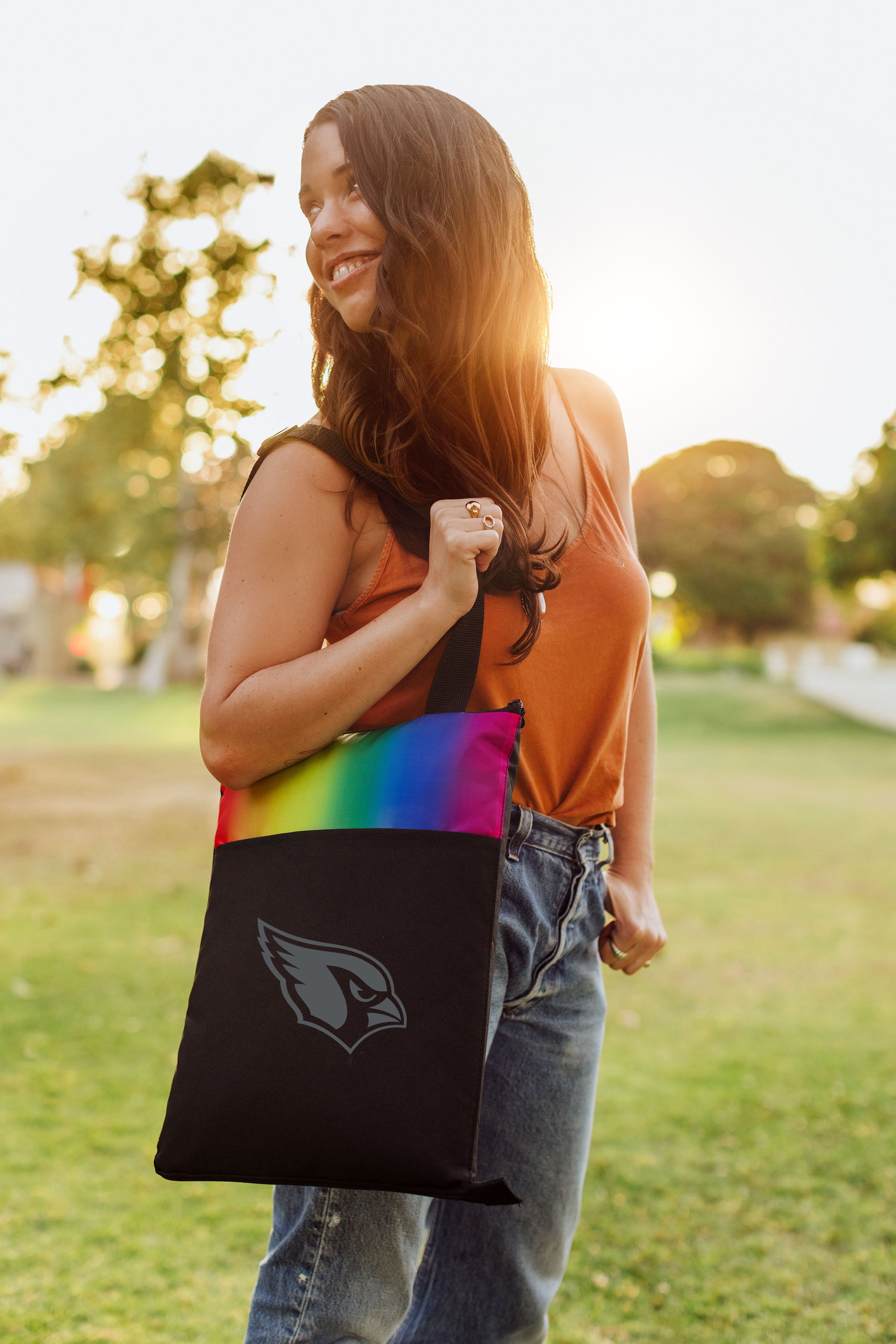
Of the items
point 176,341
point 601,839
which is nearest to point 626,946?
point 601,839

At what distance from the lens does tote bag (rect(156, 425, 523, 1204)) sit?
3.84 feet

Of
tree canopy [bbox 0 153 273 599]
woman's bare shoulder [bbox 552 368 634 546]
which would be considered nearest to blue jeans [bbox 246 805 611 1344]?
woman's bare shoulder [bbox 552 368 634 546]

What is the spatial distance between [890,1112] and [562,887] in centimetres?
326

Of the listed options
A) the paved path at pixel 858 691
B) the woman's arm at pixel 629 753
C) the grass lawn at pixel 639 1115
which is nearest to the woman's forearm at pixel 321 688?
the woman's arm at pixel 629 753

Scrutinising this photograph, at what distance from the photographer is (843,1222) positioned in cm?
321

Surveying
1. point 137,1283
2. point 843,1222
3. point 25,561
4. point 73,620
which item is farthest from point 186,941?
point 25,561

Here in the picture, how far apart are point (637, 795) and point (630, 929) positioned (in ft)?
0.69

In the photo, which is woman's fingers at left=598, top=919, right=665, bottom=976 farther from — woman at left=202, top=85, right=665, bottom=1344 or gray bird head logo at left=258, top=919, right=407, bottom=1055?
gray bird head logo at left=258, top=919, right=407, bottom=1055

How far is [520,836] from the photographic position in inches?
54.6

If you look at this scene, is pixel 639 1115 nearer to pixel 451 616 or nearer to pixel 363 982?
pixel 363 982

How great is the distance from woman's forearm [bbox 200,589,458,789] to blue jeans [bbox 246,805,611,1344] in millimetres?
274

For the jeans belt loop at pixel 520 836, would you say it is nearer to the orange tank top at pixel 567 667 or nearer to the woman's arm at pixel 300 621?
the orange tank top at pixel 567 667

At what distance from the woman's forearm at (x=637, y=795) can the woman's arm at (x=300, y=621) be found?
1.67 ft

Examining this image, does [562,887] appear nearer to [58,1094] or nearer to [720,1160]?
[720,1160]
